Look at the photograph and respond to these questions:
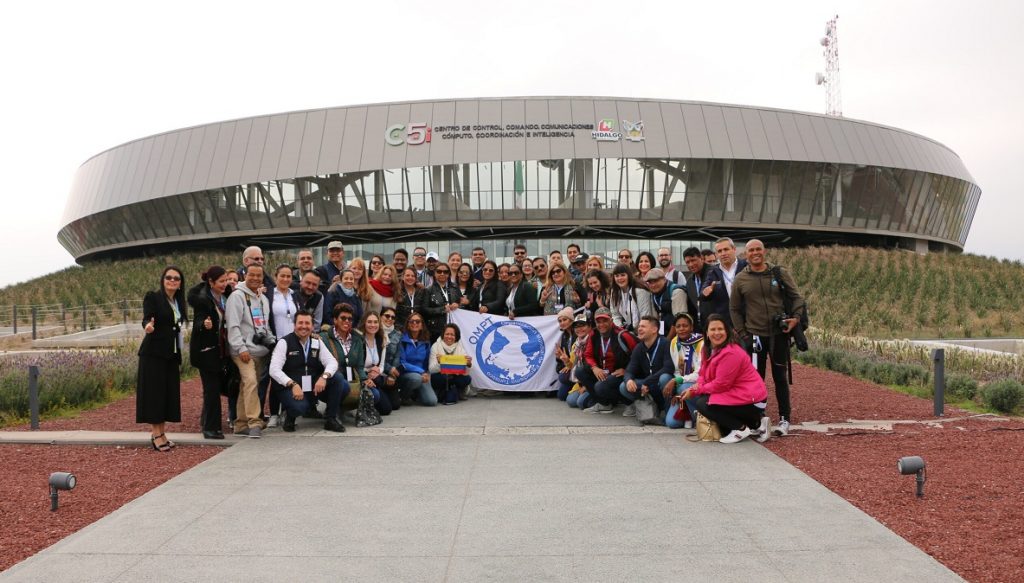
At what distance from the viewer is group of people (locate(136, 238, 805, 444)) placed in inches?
299

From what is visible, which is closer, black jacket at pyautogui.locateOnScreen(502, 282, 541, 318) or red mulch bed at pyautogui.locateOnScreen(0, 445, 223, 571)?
red mulch bed at pyautogui.locateOnScreen(0, 445, 223, 571)

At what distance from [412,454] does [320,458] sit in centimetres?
88

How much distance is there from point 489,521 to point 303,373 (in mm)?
3975

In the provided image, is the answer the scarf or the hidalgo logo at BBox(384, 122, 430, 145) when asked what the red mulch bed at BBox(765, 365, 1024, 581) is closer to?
the scarf

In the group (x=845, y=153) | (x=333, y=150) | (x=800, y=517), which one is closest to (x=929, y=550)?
(x=800, y=517)

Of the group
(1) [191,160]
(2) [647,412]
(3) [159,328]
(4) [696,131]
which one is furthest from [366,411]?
(1) [191,160]

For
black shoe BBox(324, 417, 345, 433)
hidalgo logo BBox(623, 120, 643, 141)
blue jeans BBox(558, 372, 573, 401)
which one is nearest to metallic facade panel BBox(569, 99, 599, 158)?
hidalgo logo BBox(623, 120, 643, 141)

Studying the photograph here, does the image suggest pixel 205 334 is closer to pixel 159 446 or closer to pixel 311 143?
pixel 159 446

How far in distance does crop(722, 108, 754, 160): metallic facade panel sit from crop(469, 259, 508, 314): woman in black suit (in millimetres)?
28719

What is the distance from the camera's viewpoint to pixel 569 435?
808cm

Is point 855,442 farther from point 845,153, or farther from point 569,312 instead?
point 845,153

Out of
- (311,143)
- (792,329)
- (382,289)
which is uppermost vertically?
(311,143)

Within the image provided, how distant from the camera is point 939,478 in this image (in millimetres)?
6004

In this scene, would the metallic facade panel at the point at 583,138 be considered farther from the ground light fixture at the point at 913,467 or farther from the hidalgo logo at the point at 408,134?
the ground light fixture at the point at 913,467
